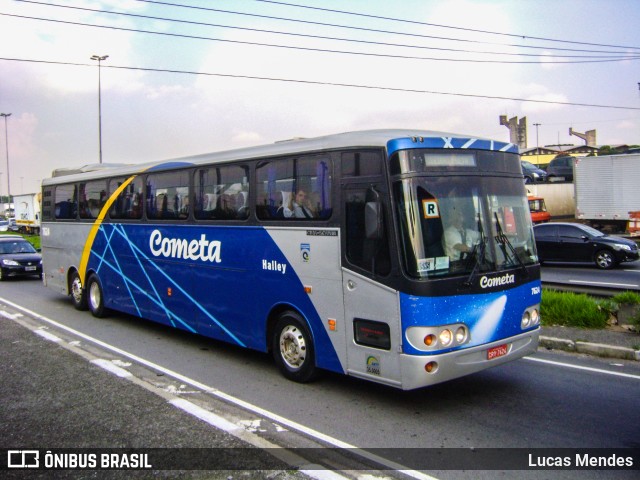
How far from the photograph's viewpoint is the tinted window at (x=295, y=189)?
7.24 meters

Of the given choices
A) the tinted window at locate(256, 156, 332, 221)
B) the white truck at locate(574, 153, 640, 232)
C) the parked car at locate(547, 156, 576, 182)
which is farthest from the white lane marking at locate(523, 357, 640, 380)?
the parked car at locate(547, 156, 576, 182)

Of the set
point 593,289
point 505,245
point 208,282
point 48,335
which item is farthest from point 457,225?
point 48,335

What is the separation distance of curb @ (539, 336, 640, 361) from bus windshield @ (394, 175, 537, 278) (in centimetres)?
302

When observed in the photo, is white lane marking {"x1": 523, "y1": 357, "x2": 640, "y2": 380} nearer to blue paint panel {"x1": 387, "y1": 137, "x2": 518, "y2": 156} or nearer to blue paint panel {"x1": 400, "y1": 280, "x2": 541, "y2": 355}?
blue paint panel {"x1": 400, "y1": 280, "x2": 541, "y2": 355}

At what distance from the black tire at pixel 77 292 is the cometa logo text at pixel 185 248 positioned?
157 inches

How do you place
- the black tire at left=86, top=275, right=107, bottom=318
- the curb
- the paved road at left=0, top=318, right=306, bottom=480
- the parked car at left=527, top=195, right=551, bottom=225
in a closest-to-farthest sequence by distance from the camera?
the paved road at left=0, top=318, right=306, bottom=480 < the curb < the black tire at left=86, top=275, right=107, bottom=318 < the parked car at left=527, top=195, right=551, bottom=225

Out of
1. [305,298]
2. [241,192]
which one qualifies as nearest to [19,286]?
[241,192]

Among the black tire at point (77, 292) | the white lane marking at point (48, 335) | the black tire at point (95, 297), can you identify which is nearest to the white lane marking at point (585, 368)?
the white lane marking at point (48, 335)

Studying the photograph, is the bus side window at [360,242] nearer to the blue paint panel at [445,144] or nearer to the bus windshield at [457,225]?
the bus windshield at [457,225]

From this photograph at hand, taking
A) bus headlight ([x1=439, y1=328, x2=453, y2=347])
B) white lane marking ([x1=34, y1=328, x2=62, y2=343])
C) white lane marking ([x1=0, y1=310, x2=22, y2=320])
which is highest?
bus headlight ([x1=439, y1=328, x2=453, y2=347])

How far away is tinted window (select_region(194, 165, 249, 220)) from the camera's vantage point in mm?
8570

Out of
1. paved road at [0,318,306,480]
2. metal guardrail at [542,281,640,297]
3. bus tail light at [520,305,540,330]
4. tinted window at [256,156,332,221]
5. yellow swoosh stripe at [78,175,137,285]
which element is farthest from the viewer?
yellow swoosh stripe at [78,175,137,285]

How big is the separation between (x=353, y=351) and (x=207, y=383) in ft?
7.43

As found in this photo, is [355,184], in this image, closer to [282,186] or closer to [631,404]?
[282,186]
